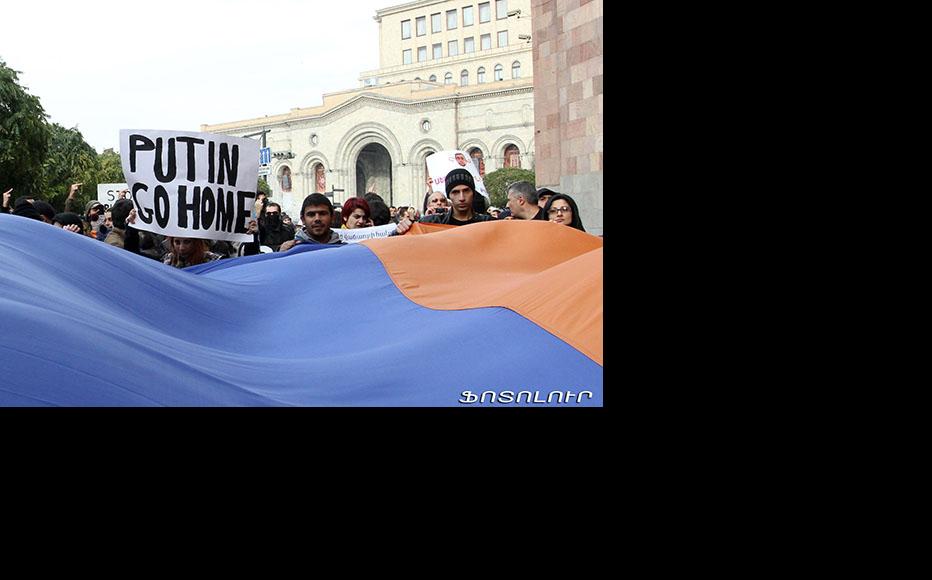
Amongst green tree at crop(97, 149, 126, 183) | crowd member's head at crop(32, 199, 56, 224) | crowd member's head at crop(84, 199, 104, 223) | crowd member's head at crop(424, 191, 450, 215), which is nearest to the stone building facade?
green tree at crop(97, 149, 126, 183)

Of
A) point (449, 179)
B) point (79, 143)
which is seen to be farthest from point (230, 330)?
point (79, 143)

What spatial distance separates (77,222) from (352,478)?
209 inches

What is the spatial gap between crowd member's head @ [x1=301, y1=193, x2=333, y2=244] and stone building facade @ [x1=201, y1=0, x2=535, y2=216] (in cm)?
1963

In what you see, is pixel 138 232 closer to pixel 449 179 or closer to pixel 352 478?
pixel 449 179

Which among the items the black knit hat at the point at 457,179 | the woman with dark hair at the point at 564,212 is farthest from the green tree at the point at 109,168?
the woman with dark hair at the point at 564,212

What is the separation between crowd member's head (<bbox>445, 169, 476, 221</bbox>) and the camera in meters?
5.90

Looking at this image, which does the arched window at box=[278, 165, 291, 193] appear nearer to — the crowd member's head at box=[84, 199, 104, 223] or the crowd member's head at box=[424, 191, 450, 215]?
the crowd member's head at box=[84, 199, 104, 223]

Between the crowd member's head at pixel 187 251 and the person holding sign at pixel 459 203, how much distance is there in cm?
145

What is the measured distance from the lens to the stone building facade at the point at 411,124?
3419cm

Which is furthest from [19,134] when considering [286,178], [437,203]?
[286,178]

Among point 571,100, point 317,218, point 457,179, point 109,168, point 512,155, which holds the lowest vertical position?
point 317,218

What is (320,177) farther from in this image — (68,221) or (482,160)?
(68,221)

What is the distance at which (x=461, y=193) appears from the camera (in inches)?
237

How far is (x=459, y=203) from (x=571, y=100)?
19.0 ft
